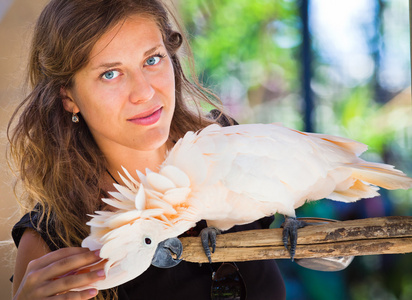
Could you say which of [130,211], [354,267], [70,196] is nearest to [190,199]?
[130,211]

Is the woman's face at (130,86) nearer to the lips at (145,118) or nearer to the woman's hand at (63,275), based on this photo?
the lips at (145,118)

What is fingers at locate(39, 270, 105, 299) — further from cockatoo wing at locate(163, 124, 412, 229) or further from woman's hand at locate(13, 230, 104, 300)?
cockatoo wing at locate(163, 124, 412, 229)

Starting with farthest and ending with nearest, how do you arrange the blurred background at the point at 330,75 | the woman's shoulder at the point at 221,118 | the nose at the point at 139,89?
the blurred background at the point at 330,75
the woman's shoulder at the point at 221,118
the nose at the point at 139,89

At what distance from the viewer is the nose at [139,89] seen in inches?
25.9

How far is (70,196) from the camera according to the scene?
2.64ft

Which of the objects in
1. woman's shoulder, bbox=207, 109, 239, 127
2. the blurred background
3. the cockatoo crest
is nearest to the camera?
the cockatoo crest

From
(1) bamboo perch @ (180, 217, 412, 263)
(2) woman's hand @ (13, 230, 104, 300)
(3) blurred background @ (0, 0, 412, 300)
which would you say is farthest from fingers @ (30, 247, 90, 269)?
(3) blurred background @ (0, 0, 412, 300)

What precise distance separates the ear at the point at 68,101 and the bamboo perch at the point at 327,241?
387mm

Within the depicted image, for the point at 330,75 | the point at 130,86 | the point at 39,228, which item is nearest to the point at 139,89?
the point at 130,86

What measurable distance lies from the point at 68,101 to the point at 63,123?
7 cm

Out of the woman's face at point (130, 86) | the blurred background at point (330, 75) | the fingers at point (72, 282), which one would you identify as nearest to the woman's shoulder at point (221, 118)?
the woman's face at point (130, 86)

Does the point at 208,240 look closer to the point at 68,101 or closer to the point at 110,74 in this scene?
the point at 110,74

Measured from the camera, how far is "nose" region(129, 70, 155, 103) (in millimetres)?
658

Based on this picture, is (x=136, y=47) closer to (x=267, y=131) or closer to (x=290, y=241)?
(x=267, y=131)
